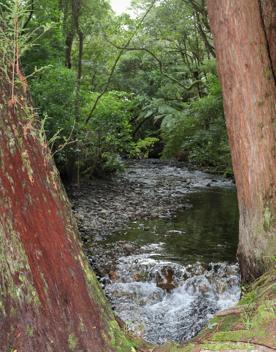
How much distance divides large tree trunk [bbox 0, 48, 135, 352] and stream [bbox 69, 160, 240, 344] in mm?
2559

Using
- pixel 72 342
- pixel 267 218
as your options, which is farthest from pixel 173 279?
pixel 72 342

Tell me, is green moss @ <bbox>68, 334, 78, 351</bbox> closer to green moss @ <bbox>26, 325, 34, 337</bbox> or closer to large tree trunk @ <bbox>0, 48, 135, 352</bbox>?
large tree trunk @ <bbox>0, 48, 135, 352</bbox>

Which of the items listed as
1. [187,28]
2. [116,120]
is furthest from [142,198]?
[187,28]

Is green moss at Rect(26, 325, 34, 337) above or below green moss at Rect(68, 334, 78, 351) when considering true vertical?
above

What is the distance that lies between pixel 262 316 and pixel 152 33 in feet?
52.8

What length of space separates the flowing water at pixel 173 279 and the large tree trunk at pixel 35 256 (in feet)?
8.56

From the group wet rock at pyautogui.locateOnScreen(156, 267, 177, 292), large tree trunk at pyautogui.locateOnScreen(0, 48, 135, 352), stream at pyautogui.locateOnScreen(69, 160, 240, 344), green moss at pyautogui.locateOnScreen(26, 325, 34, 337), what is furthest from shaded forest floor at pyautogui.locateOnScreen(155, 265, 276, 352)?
wet rock at pyautogui.locateOnScreen(156, 267, 177, 292)

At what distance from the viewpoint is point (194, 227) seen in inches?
331

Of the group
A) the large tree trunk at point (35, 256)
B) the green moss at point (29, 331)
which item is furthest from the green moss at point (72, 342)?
the green moss at point (29, 331)

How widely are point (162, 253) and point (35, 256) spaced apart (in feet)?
16.0

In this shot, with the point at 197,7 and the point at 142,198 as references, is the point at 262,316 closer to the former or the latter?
the point at 142,198

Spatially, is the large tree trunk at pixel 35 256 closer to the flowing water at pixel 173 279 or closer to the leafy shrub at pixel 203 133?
the flowing water at pixel 173 279

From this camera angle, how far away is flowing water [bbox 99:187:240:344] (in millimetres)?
4859

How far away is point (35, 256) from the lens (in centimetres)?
199
